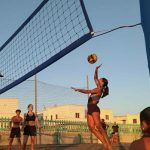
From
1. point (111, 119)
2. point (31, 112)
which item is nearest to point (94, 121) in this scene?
point (31, 112)

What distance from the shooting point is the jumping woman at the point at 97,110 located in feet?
23.1

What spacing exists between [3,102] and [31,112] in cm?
4261

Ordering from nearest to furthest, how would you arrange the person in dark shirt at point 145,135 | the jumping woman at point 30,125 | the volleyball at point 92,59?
the person in dark shirt at point 145,135 < the volleyball at point 92,59 < the jumping woman at point 30,125

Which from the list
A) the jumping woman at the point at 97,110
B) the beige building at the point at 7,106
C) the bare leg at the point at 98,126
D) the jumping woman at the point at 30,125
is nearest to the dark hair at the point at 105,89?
the jumping woman at the point at 97,110

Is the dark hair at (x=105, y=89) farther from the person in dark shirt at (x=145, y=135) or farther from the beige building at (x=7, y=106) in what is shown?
the beige building at (x=7, y=106)

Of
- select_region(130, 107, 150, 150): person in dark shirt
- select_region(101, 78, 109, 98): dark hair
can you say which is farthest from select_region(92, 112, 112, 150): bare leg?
select_region(130, 107, 150, 150): person in dark shirt

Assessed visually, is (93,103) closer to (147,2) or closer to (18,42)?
(18,42)

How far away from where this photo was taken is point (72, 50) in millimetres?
6410

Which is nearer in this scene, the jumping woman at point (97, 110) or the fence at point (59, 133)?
the jumping woman at point (97, 110)

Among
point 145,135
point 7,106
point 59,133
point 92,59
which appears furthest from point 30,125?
point 7,106

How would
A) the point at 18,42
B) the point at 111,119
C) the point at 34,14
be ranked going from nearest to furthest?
the point at 34,14 → the point at 18,42 → the point at 111,119

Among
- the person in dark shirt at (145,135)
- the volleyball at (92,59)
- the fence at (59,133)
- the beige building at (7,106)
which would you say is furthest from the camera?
the beige building at (7,106)

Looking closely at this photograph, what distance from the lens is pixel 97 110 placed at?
7207 mm

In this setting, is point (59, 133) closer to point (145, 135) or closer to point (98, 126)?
point (98, 126)
